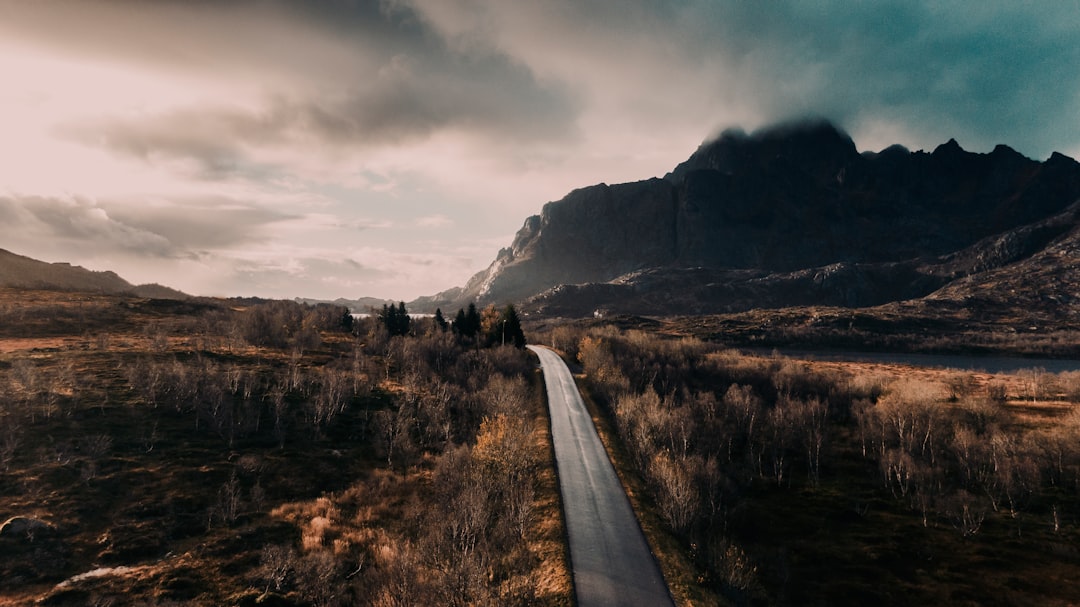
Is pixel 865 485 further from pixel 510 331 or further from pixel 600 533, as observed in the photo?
pixel 510 331

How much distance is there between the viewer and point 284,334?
115438mm

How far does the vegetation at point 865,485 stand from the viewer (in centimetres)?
4316

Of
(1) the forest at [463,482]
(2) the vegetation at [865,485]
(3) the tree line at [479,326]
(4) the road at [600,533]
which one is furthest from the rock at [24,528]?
(3) the tree line at [479,326]

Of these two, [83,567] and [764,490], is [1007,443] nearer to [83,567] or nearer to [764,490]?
[764,490]

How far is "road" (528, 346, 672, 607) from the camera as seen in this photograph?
1088 inches

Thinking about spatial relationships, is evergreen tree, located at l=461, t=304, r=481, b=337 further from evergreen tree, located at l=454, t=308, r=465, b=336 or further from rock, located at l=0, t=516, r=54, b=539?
rock, located at l=0, t=516, r=54, b=539

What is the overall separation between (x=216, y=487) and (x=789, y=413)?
296ft

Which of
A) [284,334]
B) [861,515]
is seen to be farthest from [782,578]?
[284,334]

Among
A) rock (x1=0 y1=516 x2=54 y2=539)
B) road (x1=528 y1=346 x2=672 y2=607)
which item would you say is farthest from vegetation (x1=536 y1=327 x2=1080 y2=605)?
rock (x1=0 y1=516 x2=54 y2=539)

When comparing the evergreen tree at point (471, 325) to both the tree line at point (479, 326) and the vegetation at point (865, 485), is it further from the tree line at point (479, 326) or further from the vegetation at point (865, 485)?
the vegetation at point (865, 485)

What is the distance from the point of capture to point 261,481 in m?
50.4

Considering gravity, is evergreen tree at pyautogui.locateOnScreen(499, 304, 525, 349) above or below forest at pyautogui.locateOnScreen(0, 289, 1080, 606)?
above

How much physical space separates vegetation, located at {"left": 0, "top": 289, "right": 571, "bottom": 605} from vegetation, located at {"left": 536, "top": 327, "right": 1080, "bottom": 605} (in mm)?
14298

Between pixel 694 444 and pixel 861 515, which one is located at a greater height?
pixel 694 444
